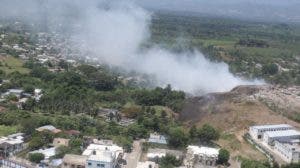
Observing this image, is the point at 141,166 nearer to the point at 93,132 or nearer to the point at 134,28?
the point at 93,132

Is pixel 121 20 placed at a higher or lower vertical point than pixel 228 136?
higher

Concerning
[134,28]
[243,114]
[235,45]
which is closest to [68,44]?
[134,28]

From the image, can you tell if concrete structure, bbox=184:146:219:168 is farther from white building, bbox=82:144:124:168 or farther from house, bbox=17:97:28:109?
house, bbox=17:97:28:109

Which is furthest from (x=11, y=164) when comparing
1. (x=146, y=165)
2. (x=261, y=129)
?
(x=261, y=129)

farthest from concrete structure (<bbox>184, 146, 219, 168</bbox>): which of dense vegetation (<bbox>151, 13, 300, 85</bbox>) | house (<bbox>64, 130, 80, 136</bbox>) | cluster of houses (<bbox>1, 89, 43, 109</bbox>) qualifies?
dense vegetation (<bbox>151, 13, 300, 85</bbox>)

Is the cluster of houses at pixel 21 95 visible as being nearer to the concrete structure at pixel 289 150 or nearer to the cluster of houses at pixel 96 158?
the cluster of houses at pixel 96 158

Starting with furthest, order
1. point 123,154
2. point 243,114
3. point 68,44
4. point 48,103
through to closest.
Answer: point 68,44 → point 48,103 → point 243,114 → point 123,154
